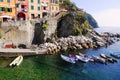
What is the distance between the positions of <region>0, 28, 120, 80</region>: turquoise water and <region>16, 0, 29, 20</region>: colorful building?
63.2ft

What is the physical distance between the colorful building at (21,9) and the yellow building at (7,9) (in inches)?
57.2

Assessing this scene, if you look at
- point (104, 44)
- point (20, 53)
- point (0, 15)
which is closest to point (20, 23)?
point (0, 15)

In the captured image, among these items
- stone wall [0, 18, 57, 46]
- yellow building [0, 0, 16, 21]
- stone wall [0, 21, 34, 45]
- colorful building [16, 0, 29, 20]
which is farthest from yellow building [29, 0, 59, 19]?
stone wall [0, 21, 34, 45]

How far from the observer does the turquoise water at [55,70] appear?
40.7 meters

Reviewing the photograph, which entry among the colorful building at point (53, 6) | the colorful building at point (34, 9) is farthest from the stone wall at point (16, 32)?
the colorful building at point (53, 6)

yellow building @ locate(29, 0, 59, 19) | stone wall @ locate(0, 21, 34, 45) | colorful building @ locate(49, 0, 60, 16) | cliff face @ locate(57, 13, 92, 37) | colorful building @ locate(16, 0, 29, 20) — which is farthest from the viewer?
colorful building @ locate(49, 0, 60, 16)

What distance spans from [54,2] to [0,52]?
128 ft

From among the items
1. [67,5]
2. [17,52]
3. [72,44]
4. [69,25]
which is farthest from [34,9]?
[67,5]

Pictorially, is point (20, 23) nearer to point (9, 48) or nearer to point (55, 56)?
point (9, 48)

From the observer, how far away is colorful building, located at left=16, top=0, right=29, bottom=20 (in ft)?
223

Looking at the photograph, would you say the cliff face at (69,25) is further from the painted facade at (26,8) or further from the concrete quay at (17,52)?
the concrete quay at (17,52)

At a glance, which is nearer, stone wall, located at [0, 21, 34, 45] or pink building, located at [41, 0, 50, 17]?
stone wall, located at [0, 21, 34, 45]

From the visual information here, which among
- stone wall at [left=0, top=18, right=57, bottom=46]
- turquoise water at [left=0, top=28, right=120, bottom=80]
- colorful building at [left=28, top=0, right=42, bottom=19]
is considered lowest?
turquoise water at [left=0, top=28, right=120, bottom=80]

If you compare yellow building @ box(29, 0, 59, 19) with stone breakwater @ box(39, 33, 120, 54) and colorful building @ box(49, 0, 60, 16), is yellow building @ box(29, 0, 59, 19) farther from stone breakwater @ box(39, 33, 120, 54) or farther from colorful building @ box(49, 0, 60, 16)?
stone breakwater @ box(39, 33, 120, 54)
